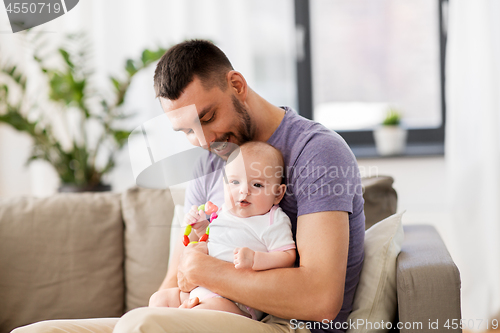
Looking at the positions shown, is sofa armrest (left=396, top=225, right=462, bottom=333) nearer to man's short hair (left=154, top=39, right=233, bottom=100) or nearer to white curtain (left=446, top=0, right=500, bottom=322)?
man's short hair (left=154, top=39, right=233, bottom=100)

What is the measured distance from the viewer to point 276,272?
109cm

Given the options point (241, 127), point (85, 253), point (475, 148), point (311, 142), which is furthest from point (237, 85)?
point (475, 148)

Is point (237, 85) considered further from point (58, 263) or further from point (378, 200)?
point (58, 263)

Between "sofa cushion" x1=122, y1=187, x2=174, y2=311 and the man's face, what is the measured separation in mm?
617

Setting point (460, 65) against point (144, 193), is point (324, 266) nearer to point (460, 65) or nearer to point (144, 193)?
point (144, 193)

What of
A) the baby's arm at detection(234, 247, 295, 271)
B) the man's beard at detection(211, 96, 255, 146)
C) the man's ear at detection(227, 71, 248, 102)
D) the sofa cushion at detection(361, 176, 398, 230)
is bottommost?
the sofa cushion at detection(361, 176, 398, 230)

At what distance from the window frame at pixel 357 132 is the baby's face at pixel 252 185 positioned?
1620 millimetres

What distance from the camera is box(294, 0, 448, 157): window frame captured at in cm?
268

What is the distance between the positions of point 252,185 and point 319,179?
167 mm

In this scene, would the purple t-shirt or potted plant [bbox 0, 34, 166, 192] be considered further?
potted plant [bbox 0, 34, 166, 192]

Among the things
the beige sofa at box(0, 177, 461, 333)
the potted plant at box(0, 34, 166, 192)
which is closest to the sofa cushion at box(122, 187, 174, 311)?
the beige sofa at box(0, 177, 461, 333)

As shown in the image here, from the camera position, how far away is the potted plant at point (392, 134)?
8.60ft

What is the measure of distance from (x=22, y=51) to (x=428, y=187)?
2.45 meters

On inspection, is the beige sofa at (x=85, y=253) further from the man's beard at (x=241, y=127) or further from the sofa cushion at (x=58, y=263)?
the man's beard at (x=241, y=127)
